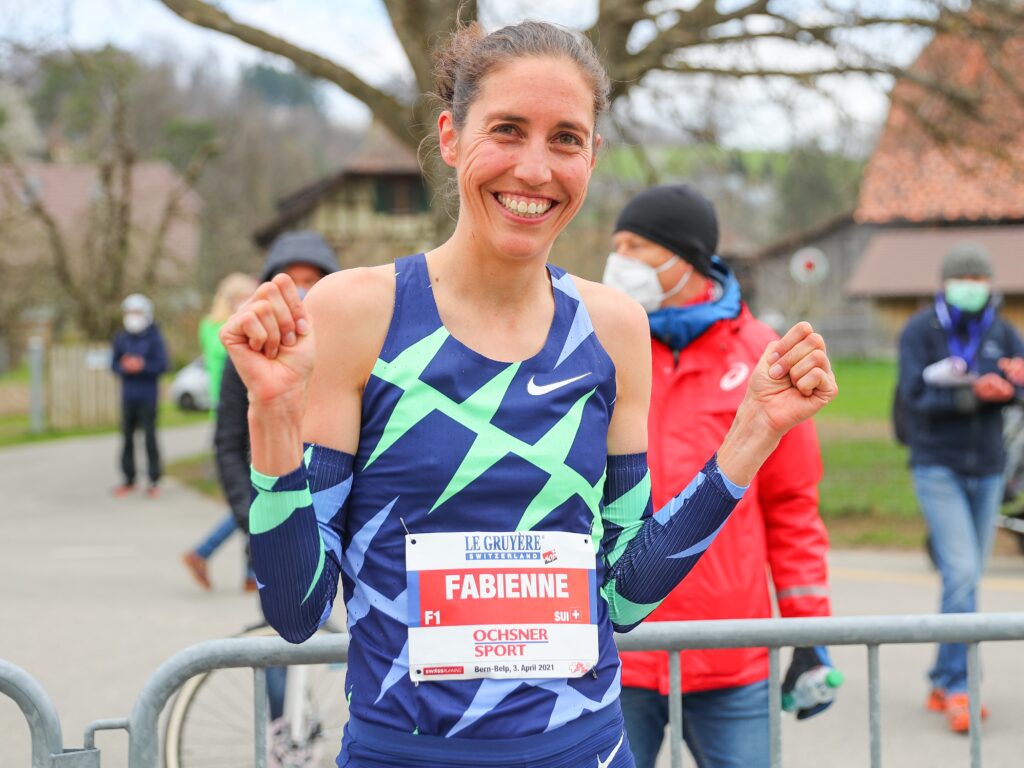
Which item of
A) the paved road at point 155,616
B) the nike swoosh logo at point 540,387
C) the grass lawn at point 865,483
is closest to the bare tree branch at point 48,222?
the paved road at point 155,616

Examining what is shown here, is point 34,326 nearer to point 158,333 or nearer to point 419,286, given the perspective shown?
point 158,333

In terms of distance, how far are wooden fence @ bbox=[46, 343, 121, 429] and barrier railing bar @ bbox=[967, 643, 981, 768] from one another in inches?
839

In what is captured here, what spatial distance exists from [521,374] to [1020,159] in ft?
40.6

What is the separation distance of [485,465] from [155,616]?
7.01m

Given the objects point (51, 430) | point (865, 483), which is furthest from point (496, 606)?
point (51, 430)

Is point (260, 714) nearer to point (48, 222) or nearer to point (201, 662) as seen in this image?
A: point (201, 662)

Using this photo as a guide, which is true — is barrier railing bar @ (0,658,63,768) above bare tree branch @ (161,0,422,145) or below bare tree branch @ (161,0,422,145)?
below

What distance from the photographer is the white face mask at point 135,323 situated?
14266 millimetres

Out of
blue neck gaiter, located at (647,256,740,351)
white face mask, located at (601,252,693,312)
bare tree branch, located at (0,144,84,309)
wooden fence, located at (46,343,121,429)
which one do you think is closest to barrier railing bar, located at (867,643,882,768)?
blue neck gaiter, located at (647,256,740,351)

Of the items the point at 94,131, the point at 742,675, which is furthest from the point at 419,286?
the point at 94,131

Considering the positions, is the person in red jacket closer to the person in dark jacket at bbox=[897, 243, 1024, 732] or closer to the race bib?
the race bib

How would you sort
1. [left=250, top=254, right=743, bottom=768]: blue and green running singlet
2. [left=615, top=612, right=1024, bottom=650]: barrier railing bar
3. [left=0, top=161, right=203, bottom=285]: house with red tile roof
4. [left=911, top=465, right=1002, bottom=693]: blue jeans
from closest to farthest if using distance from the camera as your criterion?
[left=250, top=254, right=743, bottom=768]: blue and green running singlet → [left=615, top=612, right=1024, bottom=650]: barrier railing bar → [left=911, top=465, right=1002, bottom=693]: blue jeans → [left=0, top=161, right=203, bottom=285]: house with red tile roof

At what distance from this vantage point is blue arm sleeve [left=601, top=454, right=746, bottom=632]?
2.07 m

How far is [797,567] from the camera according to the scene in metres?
3.44
